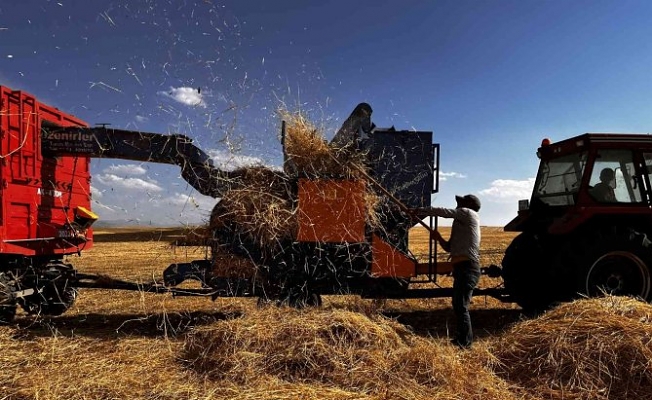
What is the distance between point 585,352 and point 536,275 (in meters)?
2.07

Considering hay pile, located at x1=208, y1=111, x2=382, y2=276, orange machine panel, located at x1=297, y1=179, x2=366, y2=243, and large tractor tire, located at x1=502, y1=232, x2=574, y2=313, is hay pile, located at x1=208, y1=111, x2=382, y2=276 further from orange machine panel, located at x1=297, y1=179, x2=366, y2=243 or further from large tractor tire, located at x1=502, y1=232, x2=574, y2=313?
large tractor tire, located at x1=502, y1=232, x2=574, y2=313

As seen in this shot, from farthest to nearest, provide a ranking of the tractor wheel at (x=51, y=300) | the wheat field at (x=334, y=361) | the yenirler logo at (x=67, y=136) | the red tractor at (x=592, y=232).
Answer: the tractor wheel at (x=51, y=300)
the yenirler logo at (x=67, y=136)
the red tractor at (x=592, y=232)
the wheat field at (x=334, y=361)

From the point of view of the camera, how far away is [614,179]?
546 centimetres

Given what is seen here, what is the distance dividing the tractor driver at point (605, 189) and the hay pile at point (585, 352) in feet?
5.01

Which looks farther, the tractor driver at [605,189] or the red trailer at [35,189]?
the tractor driver at [605,189]

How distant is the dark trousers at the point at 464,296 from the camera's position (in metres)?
4.38

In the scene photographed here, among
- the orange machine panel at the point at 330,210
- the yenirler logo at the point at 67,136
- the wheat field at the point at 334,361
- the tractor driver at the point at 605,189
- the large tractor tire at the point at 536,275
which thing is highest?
the yenirler logo at the point at 67,136

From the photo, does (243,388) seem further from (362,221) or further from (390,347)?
(362,221)

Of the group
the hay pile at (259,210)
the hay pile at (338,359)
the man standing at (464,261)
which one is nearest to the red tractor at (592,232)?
the man standing at (464,261)

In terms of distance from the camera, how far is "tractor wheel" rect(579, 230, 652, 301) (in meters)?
5.07

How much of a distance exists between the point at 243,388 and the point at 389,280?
2312mm

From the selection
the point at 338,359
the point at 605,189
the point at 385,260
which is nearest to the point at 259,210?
the point at 385,260

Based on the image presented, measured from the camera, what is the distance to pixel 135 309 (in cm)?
643

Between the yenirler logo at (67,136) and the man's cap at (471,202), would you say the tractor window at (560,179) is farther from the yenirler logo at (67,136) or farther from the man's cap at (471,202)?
the yenirler logo at (67,136)
